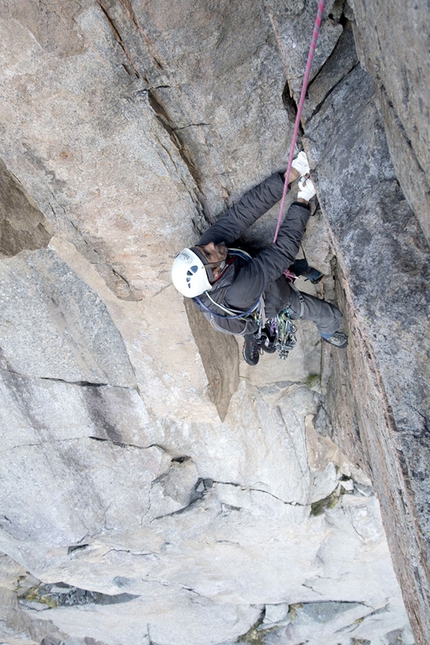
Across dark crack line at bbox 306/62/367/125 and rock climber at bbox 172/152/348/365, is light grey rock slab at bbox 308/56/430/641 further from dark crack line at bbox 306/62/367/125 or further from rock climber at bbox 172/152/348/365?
rock climber at bbox 172/152/348/365

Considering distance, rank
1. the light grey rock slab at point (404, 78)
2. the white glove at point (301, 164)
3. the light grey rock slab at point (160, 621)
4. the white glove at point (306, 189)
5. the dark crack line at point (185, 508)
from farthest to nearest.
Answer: the light grey rock slab at point (160, 621), the dark crack line at point (185, 508), the white glove at point (306, 189), the white glove at point (301, 164), the light grey rock slab at point (404, 78)

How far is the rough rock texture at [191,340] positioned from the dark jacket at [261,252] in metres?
0.19

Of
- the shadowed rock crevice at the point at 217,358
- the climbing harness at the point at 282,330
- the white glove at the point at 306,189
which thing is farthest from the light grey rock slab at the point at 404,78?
the shadowed rock crevice at the point at 217,358

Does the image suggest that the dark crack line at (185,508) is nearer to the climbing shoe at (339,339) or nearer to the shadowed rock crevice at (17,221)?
the climbing shoe at (339,339)

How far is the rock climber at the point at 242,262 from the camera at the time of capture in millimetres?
3502

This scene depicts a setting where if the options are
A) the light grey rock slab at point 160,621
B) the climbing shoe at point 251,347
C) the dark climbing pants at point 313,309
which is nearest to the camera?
the dark climbing pants at point 313,309

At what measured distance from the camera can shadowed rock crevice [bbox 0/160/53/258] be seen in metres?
3.74

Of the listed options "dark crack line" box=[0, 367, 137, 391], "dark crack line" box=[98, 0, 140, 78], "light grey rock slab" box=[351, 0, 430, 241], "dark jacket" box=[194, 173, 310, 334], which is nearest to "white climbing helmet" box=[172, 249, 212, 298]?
"dark jacket" box=[194, 173, 310, 334]

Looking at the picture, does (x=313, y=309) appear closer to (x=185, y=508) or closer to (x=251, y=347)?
(x=251, y=347)

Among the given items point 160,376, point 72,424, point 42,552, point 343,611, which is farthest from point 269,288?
point 343,611

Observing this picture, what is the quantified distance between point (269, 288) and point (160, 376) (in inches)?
63.0

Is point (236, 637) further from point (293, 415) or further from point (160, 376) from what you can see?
point (160, 376)

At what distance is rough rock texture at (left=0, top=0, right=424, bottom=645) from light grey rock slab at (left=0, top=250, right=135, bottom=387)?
0.02 metres

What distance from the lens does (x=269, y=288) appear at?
409cm
